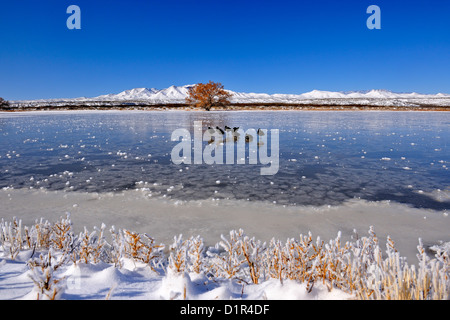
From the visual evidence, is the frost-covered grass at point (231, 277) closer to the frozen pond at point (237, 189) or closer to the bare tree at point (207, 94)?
the frozen pond at point (237, 189)

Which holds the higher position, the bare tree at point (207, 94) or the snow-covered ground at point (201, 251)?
the bare tree at point (207, 94)

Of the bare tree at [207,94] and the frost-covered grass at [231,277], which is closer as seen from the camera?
the frost-covered grass at [231,277]

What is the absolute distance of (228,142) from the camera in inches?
653

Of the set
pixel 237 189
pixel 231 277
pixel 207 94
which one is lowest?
pixel 231 277

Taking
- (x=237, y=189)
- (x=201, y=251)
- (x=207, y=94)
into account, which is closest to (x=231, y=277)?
(x=201, y=251)

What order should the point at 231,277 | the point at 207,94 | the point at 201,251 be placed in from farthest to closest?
the point at 207,94 → the point at 201,251 → the point at 231,277

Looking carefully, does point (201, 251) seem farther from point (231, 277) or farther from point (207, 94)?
point (207, 94)

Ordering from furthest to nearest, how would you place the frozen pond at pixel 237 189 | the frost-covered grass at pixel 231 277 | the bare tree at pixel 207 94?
the bare tree at pixel 207 94
the frozen pond at pixel 237 189
the frost-covered grass at pixel 231 277

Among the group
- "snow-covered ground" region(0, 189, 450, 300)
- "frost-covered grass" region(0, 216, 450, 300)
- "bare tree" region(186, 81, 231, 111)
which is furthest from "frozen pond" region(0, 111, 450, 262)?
→ "bare tree" region(186, 81, 231, 111)

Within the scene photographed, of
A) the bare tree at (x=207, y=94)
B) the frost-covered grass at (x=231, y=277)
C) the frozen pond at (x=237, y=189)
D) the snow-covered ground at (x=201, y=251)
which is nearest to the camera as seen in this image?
the frost-covered grass at (x=231, y=277)

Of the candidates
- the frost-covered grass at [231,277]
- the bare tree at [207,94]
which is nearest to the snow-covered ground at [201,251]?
the frost-covered grass at [231,277]

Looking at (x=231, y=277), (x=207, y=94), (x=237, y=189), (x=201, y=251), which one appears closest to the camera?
(x=231, y=277)

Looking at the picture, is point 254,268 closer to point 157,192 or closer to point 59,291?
point 59,291

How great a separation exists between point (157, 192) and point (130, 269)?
13.0ft
